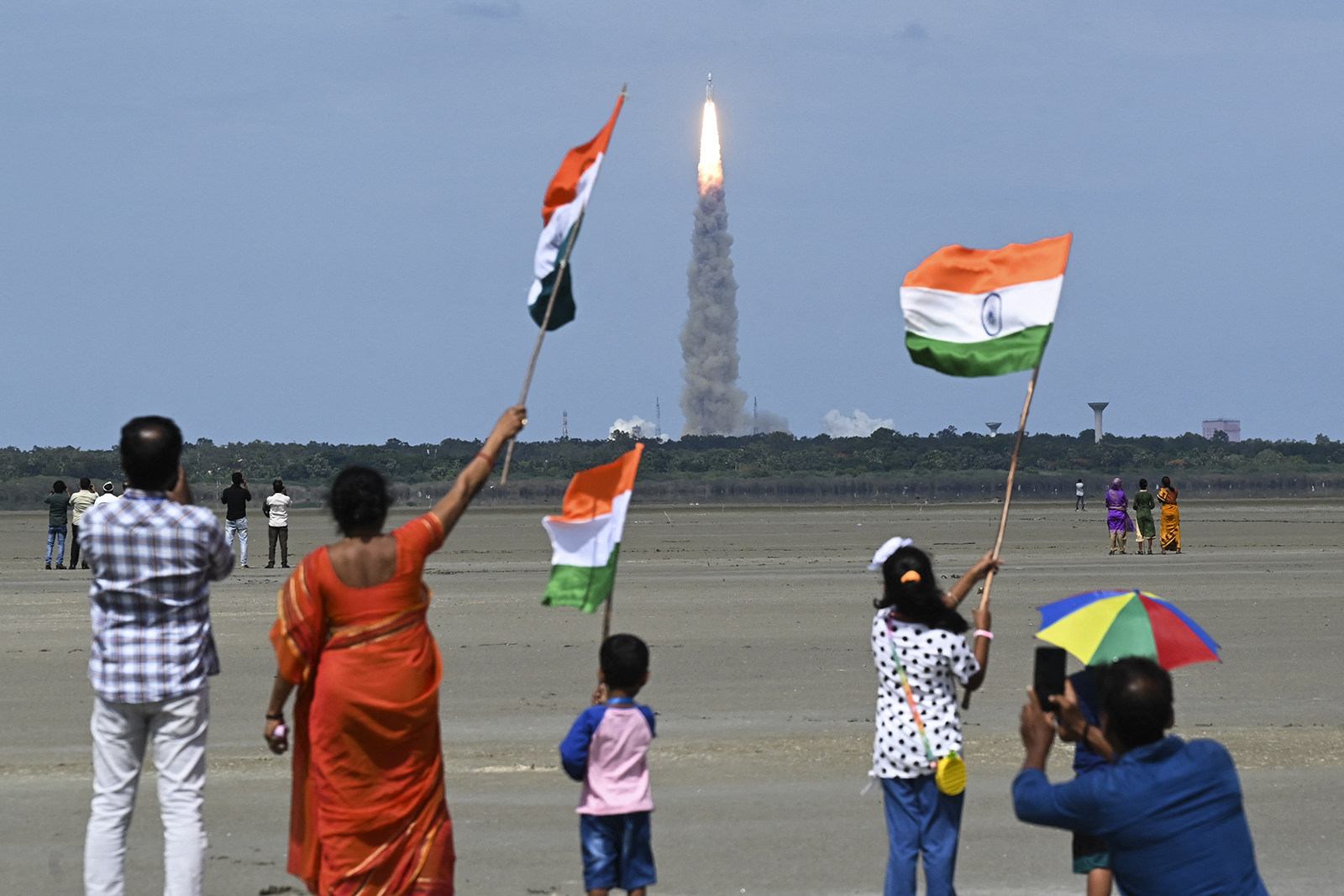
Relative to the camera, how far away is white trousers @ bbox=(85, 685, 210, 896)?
5.69 m

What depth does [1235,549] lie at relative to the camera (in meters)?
34.5

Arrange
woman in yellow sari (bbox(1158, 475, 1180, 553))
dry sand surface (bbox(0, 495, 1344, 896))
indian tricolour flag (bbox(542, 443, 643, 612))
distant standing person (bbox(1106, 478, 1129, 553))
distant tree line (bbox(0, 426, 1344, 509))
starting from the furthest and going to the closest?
distant tree line (bbox(0, 426, 1344, 509)) → woman in yellow sari (bbox(1158, 475, 1180, 553)) → distant standing person (bbox(1106, 478, 1129, 553)) → dry sand surface (bbox(0, 495, 1344, 896)) → indian tricolour flag (bbox(542, 443, 643, 612))

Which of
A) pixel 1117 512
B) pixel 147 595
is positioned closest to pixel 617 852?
pixel 147 595

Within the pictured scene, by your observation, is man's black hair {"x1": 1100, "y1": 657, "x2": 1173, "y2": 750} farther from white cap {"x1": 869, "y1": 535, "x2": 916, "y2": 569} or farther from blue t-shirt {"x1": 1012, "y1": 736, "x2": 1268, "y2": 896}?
white cap {"x1": 869, "y1": 535, "x2": 916, "y2": 569}

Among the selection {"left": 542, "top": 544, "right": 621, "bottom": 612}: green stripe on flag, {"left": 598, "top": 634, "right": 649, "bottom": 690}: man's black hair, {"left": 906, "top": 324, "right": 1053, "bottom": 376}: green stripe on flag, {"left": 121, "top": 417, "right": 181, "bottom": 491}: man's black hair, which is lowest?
{"left": 598, "top": 634, "right": 649, "bottom": 690}: man's black hair

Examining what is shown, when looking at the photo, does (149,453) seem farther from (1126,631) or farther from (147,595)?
(1126,631)

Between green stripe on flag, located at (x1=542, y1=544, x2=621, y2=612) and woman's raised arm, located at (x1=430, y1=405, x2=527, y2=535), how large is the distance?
2.23 feet

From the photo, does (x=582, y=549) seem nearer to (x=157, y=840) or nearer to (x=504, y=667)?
(x=157, y=840)

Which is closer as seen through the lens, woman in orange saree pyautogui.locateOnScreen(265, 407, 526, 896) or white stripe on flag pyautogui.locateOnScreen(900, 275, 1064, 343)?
woman in orange saree pyautogui.locateOnScreen(265, 407, 526, 896)

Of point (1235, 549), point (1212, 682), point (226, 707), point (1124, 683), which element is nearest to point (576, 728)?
point (1124, 683)

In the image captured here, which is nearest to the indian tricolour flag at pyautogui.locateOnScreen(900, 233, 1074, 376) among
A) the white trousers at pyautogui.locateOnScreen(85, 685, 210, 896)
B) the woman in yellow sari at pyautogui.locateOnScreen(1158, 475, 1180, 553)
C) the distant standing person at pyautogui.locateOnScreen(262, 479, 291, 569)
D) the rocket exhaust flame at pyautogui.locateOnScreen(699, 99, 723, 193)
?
the white trousers at pyautogui.locateOnScreen(85, 685, 210, 896)

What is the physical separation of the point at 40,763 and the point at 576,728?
552 centimetres

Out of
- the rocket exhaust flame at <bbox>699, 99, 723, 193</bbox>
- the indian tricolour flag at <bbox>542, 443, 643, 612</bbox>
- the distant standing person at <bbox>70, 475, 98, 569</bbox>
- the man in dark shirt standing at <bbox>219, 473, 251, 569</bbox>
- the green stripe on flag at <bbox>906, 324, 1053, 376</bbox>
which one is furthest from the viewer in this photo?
the rocket exhaust flame at <bbox>699, 99, 723, 193</bbox>

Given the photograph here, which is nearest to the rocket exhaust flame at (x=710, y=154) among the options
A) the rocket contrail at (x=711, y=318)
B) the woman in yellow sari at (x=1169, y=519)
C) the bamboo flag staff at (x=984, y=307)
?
the rocket contrail at (x=711, y=318)
